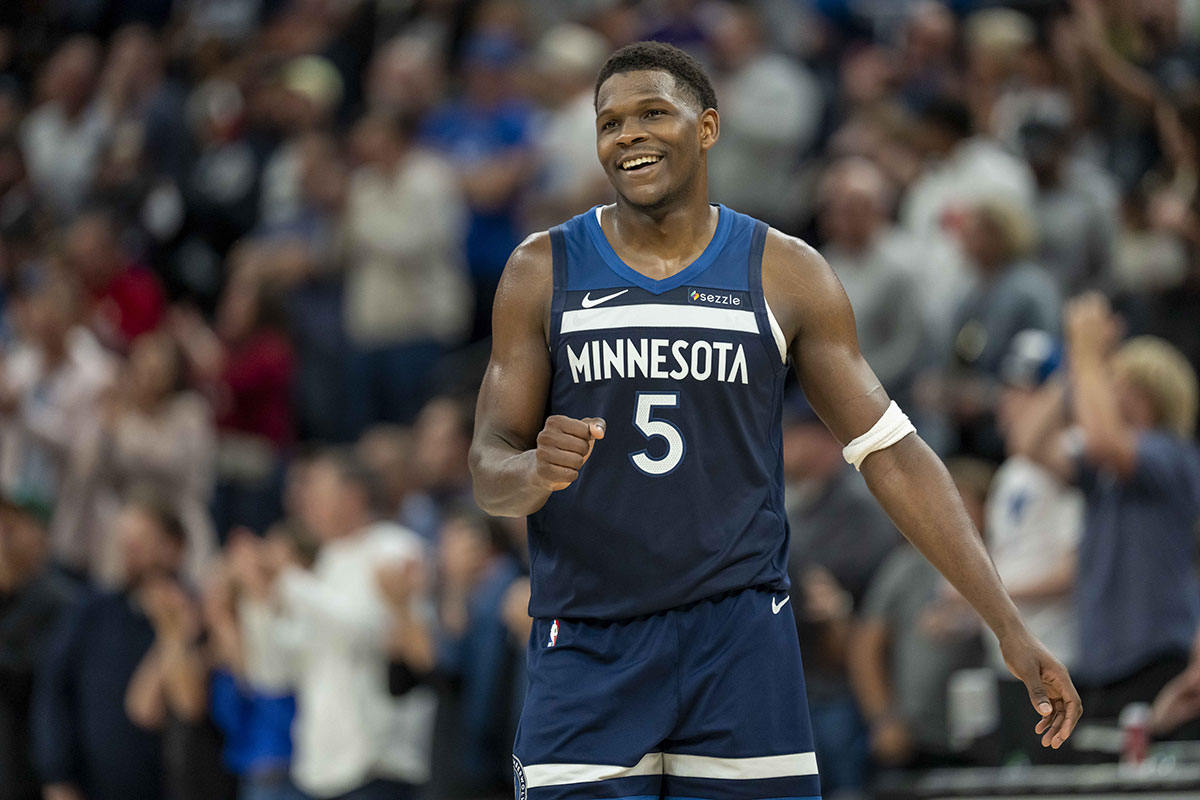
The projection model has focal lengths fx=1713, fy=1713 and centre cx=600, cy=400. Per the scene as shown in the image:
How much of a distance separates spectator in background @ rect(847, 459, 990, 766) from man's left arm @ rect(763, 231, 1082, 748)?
4004 mm

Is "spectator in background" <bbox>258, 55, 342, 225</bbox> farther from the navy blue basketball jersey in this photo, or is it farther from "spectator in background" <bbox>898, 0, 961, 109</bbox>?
the navy blue basketball jersey

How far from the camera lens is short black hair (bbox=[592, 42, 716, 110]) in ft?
13.3

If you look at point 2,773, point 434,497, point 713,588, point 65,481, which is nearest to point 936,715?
point 434,497

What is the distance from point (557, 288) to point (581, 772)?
1.13m

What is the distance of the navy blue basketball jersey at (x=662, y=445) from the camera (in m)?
3.93

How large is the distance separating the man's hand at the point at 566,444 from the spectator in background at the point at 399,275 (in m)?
8.32

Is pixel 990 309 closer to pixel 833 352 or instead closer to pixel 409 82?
pixel 409 82

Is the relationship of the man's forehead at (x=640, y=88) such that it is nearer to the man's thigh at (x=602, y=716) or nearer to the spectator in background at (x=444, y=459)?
the man's thigh at (x=602, y=716)

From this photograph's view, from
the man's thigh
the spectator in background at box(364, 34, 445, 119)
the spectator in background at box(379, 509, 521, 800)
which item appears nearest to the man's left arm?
the man's thigh

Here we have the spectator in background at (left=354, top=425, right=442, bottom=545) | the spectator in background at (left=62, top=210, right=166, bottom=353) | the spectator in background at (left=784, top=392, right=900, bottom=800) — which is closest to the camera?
the spectator in background at (left=784, top=392, right=900, bottom=800)

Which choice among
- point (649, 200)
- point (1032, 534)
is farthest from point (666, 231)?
point (1032, 534)

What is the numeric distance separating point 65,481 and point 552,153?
3926mm

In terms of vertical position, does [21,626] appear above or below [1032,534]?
below

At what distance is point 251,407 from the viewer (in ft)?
37.6
